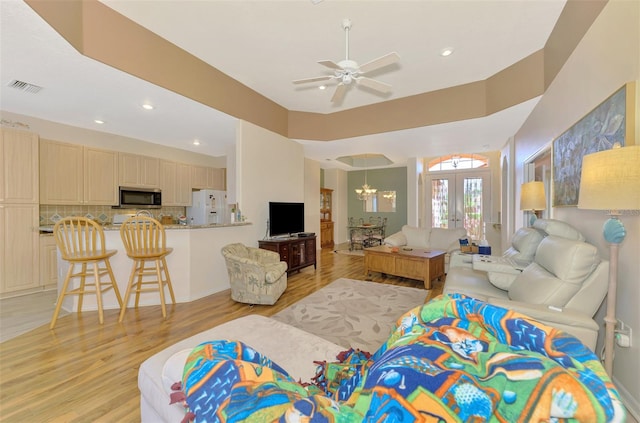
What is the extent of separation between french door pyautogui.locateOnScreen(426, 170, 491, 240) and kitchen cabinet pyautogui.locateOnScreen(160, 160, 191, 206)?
272 inches

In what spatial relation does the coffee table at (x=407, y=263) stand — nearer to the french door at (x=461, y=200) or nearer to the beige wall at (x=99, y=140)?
the french door at (x=461, y=200)

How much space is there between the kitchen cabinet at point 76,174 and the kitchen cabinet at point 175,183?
866mm

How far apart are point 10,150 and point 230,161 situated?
3123 mm

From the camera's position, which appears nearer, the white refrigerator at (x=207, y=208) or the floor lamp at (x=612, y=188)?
the floor lamp at (x=612, y=188)

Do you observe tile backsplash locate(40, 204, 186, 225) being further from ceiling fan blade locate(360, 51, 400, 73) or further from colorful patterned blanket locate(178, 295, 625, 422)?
colorful patterned blanket locate(178, 295, 625, 422)

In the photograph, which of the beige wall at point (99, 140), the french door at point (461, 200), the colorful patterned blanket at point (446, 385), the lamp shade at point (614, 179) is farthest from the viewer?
the french door at point (461, 200)

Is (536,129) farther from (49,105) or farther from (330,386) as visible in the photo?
(49,105)

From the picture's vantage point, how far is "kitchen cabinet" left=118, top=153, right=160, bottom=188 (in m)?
4.99

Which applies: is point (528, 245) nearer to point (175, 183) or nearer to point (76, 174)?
point (175, 183)

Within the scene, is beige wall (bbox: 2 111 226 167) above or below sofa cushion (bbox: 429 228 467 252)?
above

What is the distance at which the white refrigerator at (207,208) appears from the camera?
19.3ft

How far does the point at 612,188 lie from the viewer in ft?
4.44

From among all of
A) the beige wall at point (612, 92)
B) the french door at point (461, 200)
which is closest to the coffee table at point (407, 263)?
the beige wall at point (612, 92)

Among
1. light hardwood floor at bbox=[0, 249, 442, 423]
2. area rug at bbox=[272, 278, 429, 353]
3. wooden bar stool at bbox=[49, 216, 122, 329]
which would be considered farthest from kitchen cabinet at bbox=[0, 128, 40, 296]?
area rug at bbox=[272, 278, 429, 353]
